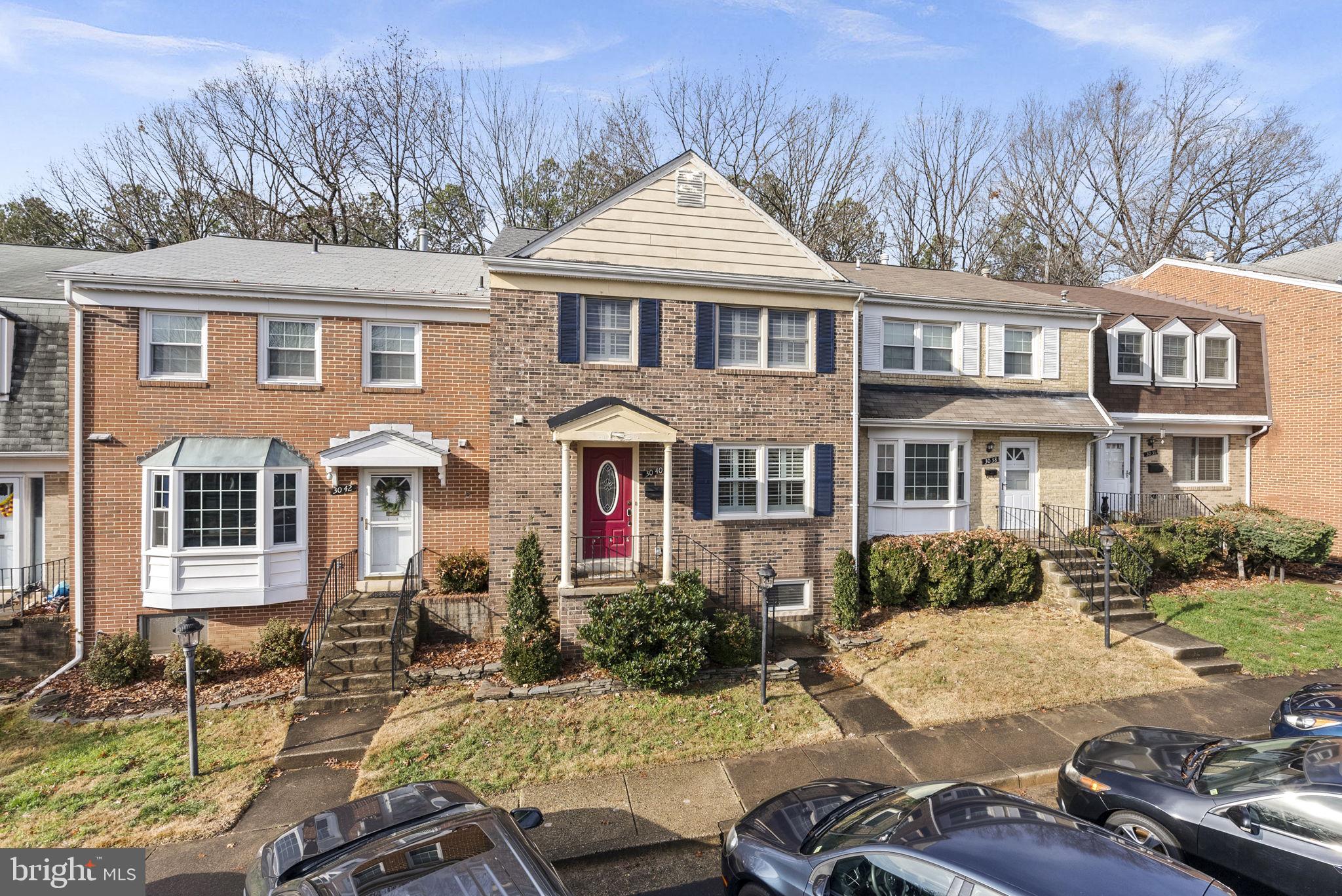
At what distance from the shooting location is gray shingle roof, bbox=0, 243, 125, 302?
12.0 metres

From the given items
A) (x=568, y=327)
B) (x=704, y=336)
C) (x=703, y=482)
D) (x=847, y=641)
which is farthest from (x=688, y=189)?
(x=847, y=641)

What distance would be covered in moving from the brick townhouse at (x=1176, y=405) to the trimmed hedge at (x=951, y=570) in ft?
14.9

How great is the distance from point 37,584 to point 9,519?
1.36m

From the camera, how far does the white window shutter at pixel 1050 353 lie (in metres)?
14.6

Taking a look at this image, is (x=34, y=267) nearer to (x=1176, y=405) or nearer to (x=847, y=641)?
(x=847, y=641)

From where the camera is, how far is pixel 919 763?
23.5 feet

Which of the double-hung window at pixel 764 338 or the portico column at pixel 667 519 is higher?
the double-hung window at pixel 764 338

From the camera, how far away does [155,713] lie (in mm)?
8758

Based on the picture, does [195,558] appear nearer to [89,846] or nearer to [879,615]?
[89,846]

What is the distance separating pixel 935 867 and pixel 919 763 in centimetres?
423

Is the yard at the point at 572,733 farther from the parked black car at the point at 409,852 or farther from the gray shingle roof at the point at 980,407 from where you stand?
the gray shingle roof at the point at 980,407

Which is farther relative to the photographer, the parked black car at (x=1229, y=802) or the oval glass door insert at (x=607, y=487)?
the oval glass door insert at (x=607, y=487)

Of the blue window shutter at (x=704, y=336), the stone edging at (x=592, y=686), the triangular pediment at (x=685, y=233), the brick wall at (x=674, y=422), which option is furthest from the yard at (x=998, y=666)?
the triangular pediment at (x=685, y=233)

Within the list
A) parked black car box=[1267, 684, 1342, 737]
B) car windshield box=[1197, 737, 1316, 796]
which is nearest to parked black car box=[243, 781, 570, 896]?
car windshield box=[1197, 737, 1316, 796]
